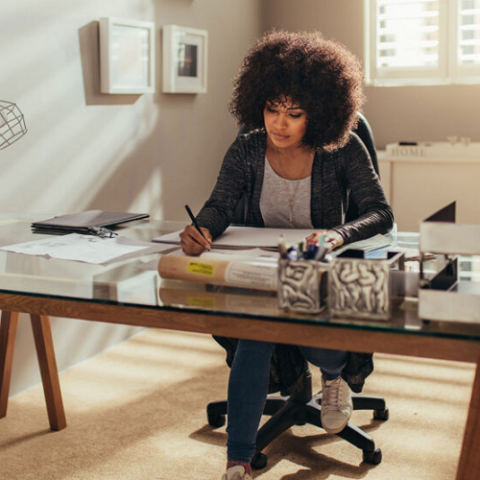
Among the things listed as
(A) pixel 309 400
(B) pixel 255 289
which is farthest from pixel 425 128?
(B) pixel 255 289

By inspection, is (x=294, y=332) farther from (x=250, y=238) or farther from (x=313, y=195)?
(x=313, y=195)

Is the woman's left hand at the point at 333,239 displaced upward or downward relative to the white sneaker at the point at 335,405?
upward

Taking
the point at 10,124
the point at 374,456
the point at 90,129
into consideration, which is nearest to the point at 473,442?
the point at 374,456

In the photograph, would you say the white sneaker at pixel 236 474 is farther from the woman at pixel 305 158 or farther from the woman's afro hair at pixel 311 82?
the woman's afro hair at pixel 311 82

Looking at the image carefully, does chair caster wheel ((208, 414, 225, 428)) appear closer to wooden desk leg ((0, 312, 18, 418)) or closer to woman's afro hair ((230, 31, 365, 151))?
wooden desk leg ((0, 312, 18, 418))

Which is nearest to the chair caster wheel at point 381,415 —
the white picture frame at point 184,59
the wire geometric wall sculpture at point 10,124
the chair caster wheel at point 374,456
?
the chair caster wheel at point 374,456

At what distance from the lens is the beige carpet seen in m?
1.93

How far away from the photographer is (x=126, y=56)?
274 centimetres

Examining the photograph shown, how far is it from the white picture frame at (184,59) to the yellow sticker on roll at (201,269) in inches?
76.2

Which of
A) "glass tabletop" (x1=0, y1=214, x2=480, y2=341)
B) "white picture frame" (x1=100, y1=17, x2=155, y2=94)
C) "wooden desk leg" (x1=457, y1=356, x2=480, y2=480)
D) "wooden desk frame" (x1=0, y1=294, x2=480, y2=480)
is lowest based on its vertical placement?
→ "wooden desk leg" (x1=457, y1=356, x2=480, y2=480)

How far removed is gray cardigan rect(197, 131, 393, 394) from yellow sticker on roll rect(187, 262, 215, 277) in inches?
21.1

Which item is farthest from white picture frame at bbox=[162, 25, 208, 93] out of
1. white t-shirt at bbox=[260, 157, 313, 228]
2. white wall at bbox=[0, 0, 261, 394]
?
white t-shirt at bbox=[260, 157, 313, 228]

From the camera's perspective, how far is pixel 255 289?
4.06 ft

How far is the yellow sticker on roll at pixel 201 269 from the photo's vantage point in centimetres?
124
